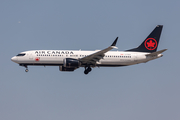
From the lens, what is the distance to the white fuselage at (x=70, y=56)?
62.4 metres

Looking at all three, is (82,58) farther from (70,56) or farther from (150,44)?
(150,44)

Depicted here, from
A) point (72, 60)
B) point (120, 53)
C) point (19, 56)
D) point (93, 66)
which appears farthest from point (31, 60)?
point (120, 53)

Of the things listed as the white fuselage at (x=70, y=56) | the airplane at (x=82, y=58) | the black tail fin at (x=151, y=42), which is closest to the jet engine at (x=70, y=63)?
the airplane at (x=82, y=58)

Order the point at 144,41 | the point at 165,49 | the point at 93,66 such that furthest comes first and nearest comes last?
1. the point at 144,41
2. the point at 93,66
3. the point at 165,49

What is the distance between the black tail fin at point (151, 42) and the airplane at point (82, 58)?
3.51ft

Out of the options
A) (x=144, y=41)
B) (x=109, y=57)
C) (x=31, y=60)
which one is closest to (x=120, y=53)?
(x=109, y=57)

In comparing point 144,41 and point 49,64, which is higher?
point 144,41

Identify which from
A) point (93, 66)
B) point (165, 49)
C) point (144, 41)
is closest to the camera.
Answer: point (165, 49)

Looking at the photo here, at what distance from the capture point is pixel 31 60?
62438 millimetres

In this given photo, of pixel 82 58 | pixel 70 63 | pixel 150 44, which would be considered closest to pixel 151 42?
pixel 150 44

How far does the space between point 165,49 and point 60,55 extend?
725 inches

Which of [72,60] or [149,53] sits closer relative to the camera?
[72,60]

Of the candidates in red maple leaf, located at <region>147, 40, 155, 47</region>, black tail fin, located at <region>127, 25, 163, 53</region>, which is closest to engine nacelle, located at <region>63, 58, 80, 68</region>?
black tail fin, located at <region>127, 25, 163, 53</region>

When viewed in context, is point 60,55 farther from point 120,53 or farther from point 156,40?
point 156,40
